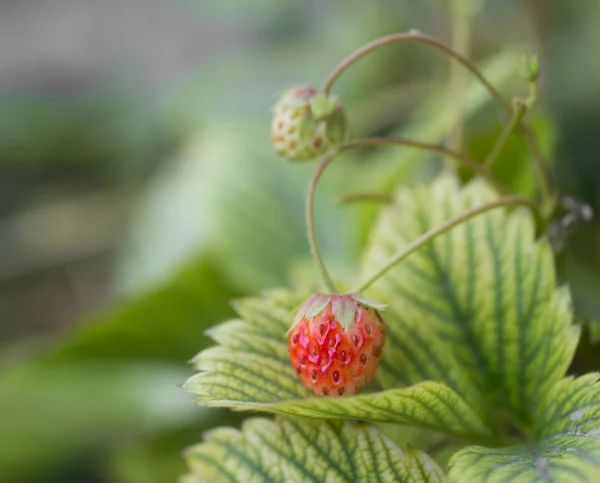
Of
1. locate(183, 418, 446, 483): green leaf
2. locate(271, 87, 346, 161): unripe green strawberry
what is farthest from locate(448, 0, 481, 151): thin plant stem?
locate(183, 418, 446, 483): green leaf

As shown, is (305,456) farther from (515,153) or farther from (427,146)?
(515,153)

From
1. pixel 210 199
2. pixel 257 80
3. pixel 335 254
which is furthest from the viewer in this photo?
pixel 257 80

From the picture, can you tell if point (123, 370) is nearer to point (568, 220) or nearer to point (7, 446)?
point (7, 446)

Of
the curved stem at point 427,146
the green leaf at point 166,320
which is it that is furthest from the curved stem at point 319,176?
the green leaf at point 166,320

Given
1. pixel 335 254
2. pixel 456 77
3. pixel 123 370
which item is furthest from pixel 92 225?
pixel 456 77

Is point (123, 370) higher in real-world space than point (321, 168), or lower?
higher

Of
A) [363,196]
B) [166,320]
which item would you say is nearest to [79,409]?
[166,320]
